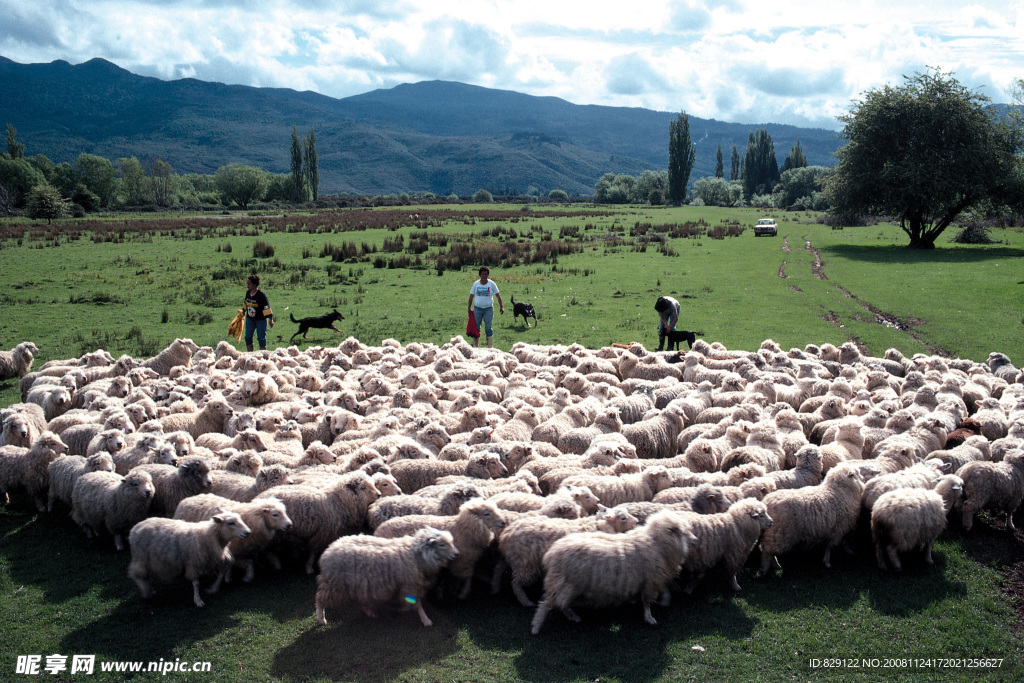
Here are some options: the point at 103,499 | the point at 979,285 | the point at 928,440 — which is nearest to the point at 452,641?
the point at 103,499

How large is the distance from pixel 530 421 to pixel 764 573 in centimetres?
507

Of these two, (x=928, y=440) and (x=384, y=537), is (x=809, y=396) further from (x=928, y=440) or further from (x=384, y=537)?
(x=384, y=537)

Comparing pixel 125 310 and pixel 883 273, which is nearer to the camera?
pixel 125 310

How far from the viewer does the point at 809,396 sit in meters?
14.3

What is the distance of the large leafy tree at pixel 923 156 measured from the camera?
161ft

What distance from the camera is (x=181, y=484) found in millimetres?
9219

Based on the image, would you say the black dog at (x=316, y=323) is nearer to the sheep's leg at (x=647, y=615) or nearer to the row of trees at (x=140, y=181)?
the sheep's leg at (x=647, y=615)

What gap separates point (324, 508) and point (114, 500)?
298cm

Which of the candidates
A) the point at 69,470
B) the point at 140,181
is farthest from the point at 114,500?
the point at 140,181

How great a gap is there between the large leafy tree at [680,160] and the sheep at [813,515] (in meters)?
131

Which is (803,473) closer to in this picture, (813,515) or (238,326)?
(813,515)

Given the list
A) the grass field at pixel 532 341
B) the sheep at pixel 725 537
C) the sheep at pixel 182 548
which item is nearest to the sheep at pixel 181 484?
the grass field at pixel 532 341

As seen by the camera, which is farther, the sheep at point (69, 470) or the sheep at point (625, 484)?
the sheep at point (69, 470)

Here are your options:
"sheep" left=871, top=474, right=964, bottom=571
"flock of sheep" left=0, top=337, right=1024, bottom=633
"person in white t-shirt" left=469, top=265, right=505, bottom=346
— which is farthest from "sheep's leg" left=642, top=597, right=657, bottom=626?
"person in white t-shirt" left=469, top=265, right=505, bottom=346
